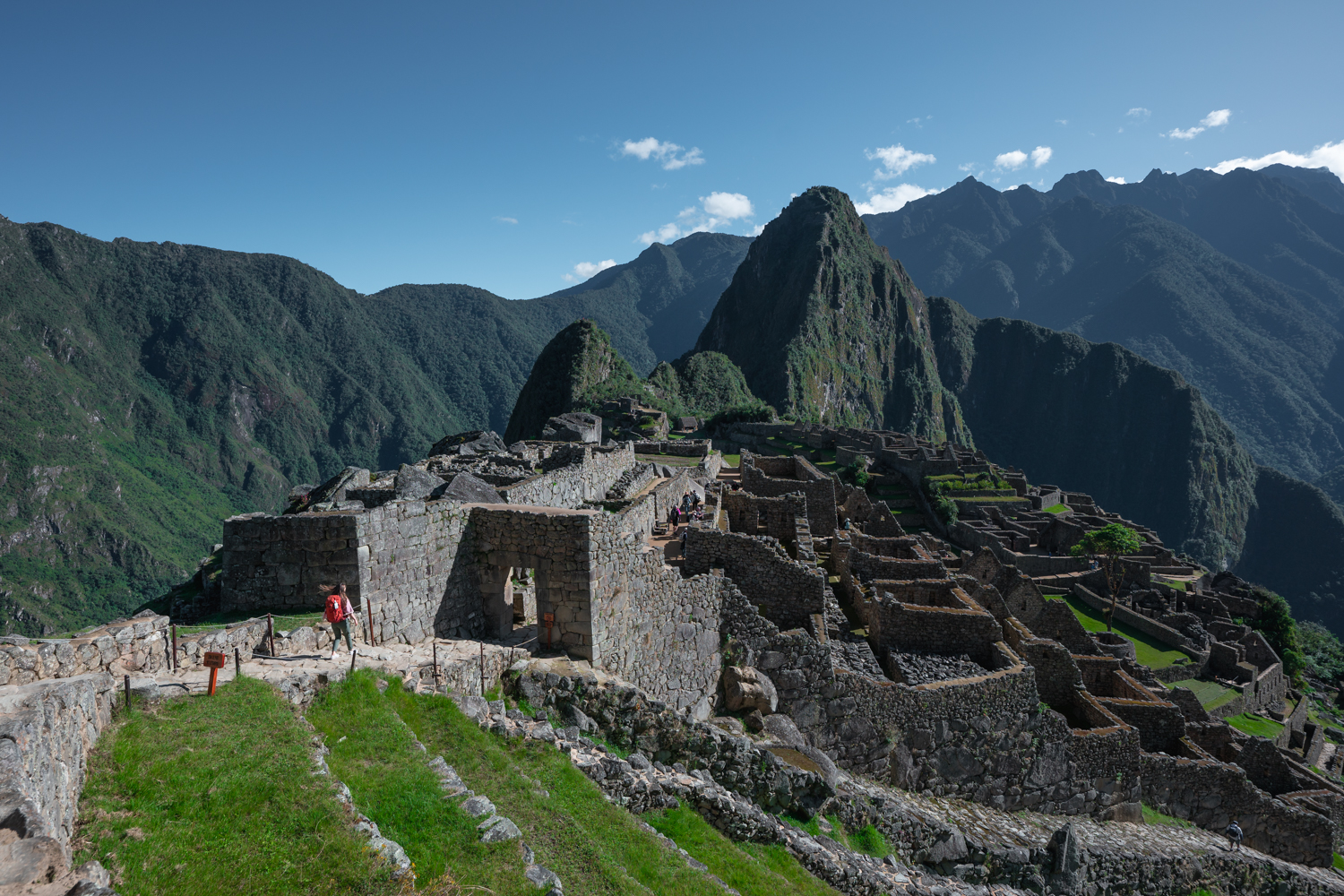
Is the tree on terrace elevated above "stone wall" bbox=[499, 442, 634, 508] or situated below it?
below

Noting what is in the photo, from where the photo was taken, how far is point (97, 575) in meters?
65.1

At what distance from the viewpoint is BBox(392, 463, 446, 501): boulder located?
46.1 feet

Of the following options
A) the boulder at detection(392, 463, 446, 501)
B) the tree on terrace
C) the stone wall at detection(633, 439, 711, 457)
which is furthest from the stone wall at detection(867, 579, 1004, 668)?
the tree on terrace

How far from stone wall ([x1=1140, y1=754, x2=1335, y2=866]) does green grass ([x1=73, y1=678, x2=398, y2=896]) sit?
→ 18.8 metres

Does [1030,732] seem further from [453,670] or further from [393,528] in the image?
[393,528]

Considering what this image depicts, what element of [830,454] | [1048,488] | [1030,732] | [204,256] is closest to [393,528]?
[1030,732]

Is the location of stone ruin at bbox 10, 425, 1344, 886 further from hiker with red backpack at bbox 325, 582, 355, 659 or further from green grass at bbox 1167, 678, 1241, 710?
green grass at bbox 1167, 678, 1241, 710

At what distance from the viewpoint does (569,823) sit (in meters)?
6.20

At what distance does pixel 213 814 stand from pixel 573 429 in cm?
4301

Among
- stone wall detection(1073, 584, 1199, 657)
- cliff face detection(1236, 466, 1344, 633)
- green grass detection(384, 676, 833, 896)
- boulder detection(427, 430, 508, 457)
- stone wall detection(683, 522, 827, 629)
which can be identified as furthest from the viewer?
cliff face detection(1236, 466, 1344, 633)

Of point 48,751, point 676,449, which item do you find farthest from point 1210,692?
point 48,751

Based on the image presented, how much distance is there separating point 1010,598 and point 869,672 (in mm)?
14956

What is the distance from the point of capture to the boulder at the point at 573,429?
44.5 metres

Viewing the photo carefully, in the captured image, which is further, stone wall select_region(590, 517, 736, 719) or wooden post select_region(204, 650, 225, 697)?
stone wall select_region(590, 517, 736, 719)
